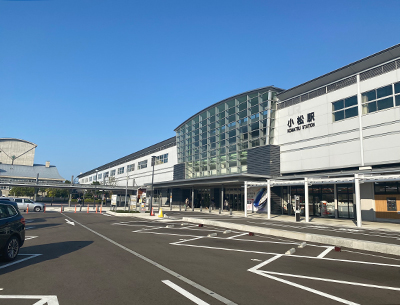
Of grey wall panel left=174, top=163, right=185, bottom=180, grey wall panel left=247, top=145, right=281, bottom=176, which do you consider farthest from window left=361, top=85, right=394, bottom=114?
grey wall panel left=174, top=163, right=185, bottom=180

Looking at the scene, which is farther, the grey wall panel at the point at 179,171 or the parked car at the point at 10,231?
the grey wall panel at the point at 179,171

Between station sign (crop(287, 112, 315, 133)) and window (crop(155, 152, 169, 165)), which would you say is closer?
station sign (crop(287, 112, 315, 133))

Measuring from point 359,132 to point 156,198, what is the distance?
140 ft

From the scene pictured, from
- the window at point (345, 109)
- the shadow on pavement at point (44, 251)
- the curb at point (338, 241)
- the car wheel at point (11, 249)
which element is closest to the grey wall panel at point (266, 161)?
the window at point (345, 109)

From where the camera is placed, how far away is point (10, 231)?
26.6ft

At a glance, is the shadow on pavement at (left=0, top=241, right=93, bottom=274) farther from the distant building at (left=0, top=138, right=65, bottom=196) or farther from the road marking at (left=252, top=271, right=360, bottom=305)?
the distant building at (left=0, top=138, right=65, bottom=196)

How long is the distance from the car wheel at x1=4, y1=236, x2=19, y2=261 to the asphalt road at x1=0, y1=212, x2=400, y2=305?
235 millimetres

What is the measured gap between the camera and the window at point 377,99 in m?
23.3

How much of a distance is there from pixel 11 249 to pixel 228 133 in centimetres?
3130

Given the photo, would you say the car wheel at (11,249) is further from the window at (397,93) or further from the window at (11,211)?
the window at (397,93)

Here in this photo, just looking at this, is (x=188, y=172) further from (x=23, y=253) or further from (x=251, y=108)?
(x=23, y=253)

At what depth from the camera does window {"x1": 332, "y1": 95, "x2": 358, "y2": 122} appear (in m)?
25.9

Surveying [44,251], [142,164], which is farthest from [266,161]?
[142,164]

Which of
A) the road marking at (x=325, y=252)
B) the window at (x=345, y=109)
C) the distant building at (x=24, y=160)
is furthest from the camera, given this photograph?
the distant building at (x=24, y=160)
